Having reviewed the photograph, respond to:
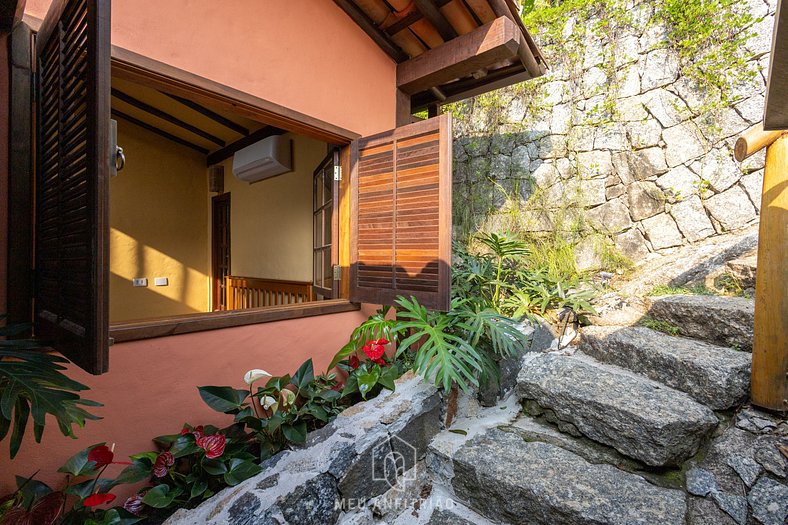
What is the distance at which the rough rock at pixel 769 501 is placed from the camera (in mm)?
1376

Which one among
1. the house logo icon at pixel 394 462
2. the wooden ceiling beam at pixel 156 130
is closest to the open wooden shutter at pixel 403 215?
the house logo icon at pixel 394 462

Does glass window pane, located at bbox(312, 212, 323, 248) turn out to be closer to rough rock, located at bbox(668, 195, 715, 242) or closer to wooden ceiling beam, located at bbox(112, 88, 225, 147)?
wooden ceiling beam, located at bbox(112, 88, 225, 147)

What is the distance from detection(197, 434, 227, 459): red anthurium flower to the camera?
1.47m

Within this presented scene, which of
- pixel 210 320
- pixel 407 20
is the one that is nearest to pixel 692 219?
pixel 407 20

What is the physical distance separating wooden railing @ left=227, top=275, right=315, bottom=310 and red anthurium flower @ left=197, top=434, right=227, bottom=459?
2.03m

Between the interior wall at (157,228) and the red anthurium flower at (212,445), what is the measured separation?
3746 mm

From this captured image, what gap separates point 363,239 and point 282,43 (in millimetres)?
1271

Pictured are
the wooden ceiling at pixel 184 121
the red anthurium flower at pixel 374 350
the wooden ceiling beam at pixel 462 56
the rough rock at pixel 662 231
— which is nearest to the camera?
the red anthurium flower at pixel 374 350

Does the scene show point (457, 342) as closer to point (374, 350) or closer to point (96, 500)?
point (374, 350)

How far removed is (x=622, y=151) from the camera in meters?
3.39

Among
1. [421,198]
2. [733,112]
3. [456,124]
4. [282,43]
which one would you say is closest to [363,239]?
[421,198]

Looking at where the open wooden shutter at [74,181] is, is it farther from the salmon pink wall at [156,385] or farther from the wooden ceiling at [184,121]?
the wooden ceiling at [184,121]

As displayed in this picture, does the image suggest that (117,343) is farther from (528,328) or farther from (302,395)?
(528,328)

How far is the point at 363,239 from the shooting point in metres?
2.47
